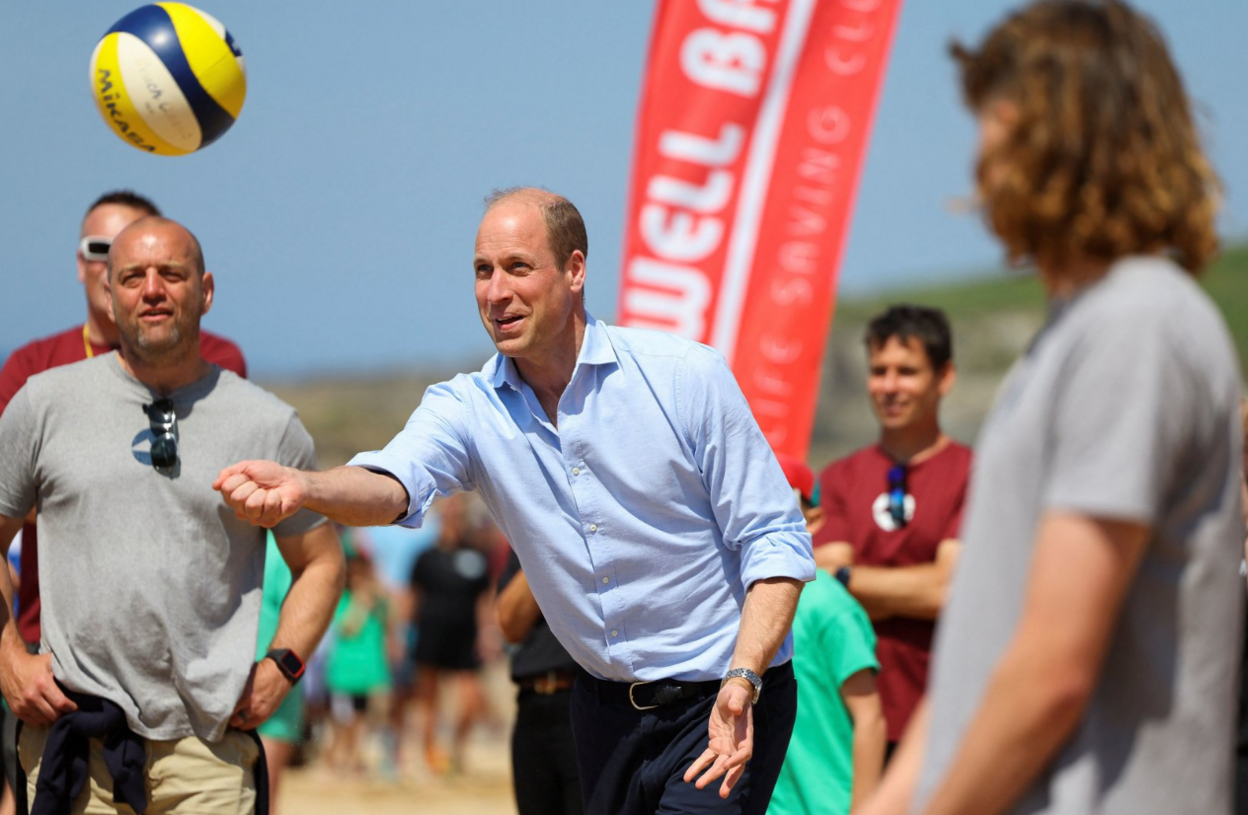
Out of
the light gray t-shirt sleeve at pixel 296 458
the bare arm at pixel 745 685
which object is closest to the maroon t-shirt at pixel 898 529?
the bare arm at pixel 745 685

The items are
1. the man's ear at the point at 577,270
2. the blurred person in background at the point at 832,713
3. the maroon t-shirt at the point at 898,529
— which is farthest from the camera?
the maroon t-shirt at the point at 898,529

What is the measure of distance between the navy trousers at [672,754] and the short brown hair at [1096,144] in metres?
2.25

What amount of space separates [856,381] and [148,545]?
181 ft

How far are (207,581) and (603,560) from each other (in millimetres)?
1344

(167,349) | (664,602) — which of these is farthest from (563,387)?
(167,349)

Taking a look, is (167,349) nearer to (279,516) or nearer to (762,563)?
(279,516)

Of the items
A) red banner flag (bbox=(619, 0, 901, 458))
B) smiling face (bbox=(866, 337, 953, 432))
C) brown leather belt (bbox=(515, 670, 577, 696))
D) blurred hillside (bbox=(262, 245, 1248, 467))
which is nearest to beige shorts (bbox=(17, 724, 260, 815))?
brown leather belt (bbox=(515, 670, 577, 696))

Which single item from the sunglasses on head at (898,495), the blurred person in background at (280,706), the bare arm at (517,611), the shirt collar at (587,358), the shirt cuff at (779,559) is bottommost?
the blurred person in background at (280,706)

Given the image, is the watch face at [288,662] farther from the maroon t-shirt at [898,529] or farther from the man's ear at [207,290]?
the maroon t-shirt at [898,529]

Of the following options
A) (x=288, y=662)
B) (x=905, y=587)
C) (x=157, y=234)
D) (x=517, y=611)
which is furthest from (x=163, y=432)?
(x=905, y=587)

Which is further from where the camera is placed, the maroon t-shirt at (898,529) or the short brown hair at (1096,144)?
the maroon t-shirt at (898,529)

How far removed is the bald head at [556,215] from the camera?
161 inches

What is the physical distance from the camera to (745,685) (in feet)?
11.9

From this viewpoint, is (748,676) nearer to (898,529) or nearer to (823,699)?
(823,699)
